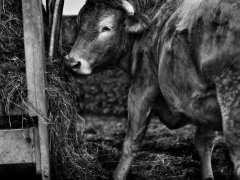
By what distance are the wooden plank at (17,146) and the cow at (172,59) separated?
70cm

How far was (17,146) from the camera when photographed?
4598 millimetres

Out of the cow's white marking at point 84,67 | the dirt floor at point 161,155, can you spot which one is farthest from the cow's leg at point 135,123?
the cow's white marking at point 84,67

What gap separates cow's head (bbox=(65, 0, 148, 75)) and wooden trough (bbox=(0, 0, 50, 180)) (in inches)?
14.7

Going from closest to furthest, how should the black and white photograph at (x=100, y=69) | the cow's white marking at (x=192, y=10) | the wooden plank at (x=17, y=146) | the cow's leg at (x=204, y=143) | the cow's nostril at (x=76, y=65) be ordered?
1. the cow's white marking at (x=192, y=10)
2. the black and white photograph at (x=100, y=69)
3. the wooden plank at (x=17, y=146)
4. the cow's nostril at (x=76, y=65)
5. the cow's leg at (x=204, y=143)

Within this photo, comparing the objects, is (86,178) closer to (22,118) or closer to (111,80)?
(22,118)

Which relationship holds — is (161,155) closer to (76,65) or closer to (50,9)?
(76,65)

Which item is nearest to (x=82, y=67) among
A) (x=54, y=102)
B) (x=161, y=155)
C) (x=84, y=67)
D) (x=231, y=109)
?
(x=84, y=67)

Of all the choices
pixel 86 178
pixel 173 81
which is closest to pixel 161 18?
pixel 173 81

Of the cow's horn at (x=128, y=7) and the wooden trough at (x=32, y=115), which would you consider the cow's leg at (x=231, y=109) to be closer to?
the cow's horn at (x=128, y=7)

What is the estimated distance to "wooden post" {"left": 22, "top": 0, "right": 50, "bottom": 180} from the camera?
459 cm

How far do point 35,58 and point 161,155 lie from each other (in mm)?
1872

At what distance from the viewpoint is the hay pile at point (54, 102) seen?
181 inches

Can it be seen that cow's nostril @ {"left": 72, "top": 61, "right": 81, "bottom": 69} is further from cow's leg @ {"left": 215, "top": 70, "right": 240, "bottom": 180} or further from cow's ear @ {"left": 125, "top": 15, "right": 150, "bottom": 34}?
cow's leg @ {"left": 215, "top": 70, "right": 240, "bottom": 180}

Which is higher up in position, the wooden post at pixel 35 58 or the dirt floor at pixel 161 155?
the wooden post at pixel 35 58
